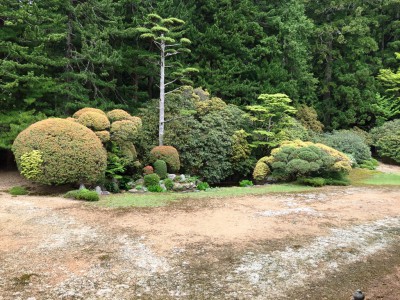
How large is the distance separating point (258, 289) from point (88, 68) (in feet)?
46.0

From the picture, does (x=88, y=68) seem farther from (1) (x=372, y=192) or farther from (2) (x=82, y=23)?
(1) (x=372, y=192)

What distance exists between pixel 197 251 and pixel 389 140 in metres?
18.2

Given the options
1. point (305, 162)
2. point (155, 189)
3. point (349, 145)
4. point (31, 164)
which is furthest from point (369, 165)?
point (31, 164)

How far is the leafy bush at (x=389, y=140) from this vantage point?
64.2 ft

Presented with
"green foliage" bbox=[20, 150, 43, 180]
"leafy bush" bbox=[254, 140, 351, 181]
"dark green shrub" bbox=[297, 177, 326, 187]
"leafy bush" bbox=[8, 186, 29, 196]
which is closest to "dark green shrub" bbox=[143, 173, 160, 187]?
"green foliage" bbox=[20, 150, 43, 180]

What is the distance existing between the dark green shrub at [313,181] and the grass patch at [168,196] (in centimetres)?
35

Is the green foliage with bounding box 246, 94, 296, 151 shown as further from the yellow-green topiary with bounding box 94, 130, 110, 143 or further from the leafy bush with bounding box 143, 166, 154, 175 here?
the yellow-green topiary with bounding box 94, 130, 110, 143

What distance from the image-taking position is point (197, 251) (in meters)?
5.76

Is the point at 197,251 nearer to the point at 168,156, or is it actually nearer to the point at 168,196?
the point at 168,196

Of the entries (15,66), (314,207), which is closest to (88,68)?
(15,66)

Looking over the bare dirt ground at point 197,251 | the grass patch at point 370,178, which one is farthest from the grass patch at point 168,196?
the grass patch at point 370,178

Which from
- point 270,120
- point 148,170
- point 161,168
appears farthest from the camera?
point 270,120

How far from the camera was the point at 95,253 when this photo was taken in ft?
18.2

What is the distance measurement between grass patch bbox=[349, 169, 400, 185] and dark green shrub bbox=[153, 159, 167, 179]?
750cm
